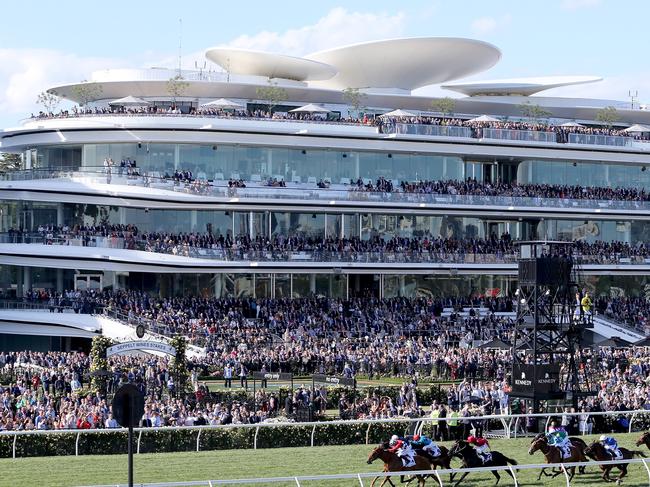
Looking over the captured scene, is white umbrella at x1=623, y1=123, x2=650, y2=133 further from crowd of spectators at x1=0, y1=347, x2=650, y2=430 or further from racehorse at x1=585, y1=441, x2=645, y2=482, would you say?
racehorse at x1=585, y1=441, x2=645, y2=482

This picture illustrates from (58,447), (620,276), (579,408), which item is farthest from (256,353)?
(620,276)

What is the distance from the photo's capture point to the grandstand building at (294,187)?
50781 mm

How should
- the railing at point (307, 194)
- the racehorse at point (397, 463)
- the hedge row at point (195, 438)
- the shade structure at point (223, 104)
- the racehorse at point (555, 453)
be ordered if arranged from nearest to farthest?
the racehorse at point (397, 463) < the racehorse at point (555, 453) < the hedge row at point (195, 438) < the railing at point (307, 194) < the shade structure at point (223, 104)

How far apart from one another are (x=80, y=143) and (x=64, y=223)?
10.9 feet

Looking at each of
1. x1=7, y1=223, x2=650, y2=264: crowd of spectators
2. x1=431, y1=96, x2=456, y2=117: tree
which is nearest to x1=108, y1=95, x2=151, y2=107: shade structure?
x1=7, y1=223, x2=650, y2=264: crowd of spectators

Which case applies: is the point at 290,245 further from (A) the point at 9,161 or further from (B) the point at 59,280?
(A) the point at 9,161

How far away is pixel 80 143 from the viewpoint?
53.1 metres

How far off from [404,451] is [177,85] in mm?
38169

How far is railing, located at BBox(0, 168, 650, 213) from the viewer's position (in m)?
51.2

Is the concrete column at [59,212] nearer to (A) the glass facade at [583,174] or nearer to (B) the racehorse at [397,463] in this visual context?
(A) the glass facade at [583,174]

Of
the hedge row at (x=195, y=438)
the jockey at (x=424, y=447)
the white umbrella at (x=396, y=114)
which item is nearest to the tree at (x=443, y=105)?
the white umbrella at (x=396, y=114)

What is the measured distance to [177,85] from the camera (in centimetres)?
5566

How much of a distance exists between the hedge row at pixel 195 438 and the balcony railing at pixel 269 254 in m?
24.4

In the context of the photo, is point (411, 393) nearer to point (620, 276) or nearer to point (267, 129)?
point (267, 129)
